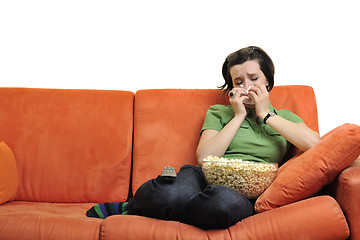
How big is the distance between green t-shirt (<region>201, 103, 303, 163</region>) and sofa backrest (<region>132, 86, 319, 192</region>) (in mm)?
152

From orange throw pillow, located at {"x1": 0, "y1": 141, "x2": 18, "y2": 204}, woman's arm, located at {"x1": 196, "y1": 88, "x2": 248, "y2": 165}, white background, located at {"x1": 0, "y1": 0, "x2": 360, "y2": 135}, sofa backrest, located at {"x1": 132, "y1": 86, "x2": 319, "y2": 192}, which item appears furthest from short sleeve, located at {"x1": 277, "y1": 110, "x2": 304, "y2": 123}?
orange throw pillow, located at {"x1": 0, "y1": 141, "x2": 18, "y2": 204}

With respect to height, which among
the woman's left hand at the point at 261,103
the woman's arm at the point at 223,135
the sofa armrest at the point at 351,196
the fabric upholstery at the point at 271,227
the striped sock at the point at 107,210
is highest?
the woman's left hand at the point at 261,103

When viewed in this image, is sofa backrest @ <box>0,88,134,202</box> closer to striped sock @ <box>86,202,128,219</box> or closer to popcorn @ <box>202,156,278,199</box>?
striped sock @ <box>86,202,128,219</box>

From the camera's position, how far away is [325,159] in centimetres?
135

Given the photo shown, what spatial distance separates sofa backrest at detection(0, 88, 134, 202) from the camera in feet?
6.36

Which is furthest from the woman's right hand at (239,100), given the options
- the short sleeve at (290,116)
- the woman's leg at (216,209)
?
the woman's leg at (216,209)

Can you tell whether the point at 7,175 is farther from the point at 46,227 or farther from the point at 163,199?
the point at 163,199

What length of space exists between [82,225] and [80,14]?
1.50 metres

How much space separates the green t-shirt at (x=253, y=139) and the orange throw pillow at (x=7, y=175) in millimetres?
878

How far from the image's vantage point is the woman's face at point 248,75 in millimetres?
1812

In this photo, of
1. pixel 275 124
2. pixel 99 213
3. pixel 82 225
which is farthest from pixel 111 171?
pixel 275 124

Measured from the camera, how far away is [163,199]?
1.32 metres

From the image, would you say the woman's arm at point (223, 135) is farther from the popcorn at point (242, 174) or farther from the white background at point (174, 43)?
the white background at point (174, 43)

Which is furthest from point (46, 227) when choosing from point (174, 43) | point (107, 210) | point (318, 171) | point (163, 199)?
point (174, 43)
